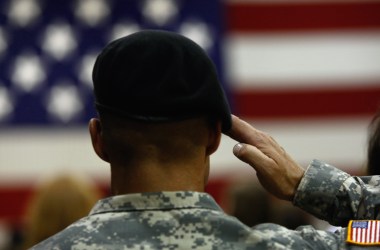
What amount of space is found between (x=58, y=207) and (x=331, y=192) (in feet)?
4.51

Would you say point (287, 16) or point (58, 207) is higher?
point (287, 16)

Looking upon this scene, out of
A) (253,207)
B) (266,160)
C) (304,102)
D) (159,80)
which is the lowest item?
(253,207)

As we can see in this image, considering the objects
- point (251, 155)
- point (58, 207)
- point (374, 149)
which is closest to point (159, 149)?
point (251, 155)

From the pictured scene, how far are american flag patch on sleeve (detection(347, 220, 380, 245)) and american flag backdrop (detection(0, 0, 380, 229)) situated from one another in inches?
193

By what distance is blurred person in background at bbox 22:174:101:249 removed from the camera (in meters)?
3.31

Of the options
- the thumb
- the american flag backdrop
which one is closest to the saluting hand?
the thumb

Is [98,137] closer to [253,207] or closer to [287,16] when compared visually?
[253,207]

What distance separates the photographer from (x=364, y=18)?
7.21 metres

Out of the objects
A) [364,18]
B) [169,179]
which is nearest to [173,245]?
[169,179]

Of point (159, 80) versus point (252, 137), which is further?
point (252, 137)

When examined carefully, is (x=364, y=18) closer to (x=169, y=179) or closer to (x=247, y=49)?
(x=247, y=49)

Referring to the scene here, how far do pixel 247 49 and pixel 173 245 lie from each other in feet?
17.4

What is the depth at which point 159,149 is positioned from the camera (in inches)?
71.8

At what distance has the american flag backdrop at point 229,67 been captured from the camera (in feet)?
22.7
